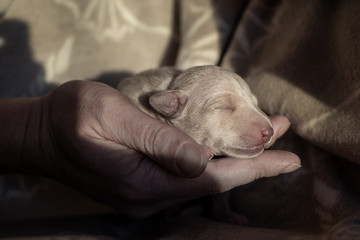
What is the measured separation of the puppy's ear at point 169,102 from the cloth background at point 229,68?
0.36 meters

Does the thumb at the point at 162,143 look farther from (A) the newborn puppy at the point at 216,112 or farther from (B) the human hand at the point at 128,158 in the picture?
(A) the newborn puppy at the point at 216,112

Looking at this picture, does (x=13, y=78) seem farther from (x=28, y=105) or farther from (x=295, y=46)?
(x=295, y=46)

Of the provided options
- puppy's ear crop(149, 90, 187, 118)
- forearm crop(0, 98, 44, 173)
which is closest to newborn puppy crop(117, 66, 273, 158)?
puppy's ear crop(149, 90, 187, 118)

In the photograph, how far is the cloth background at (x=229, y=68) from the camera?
121 centimetres

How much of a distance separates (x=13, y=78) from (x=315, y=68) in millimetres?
1470

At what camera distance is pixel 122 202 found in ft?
4.59

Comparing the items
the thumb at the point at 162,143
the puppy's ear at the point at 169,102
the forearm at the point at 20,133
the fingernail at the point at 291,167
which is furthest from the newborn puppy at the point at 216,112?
the forearm at the point at 20,133

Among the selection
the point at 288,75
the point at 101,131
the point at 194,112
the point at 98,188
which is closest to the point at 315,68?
the point at 288,75

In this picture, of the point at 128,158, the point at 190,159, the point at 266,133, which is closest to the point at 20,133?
the point at 128,158

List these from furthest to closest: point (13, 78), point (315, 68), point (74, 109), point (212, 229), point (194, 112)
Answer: point (13, 78) < point (194, 112) < point (315, 68) < point (74, 109) < point (212, 229)

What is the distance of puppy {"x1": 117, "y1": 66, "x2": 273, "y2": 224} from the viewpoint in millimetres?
1416

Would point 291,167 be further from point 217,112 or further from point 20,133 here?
point 20,133

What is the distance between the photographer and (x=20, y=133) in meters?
1.52

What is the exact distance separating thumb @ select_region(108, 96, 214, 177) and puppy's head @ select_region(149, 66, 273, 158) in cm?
29
